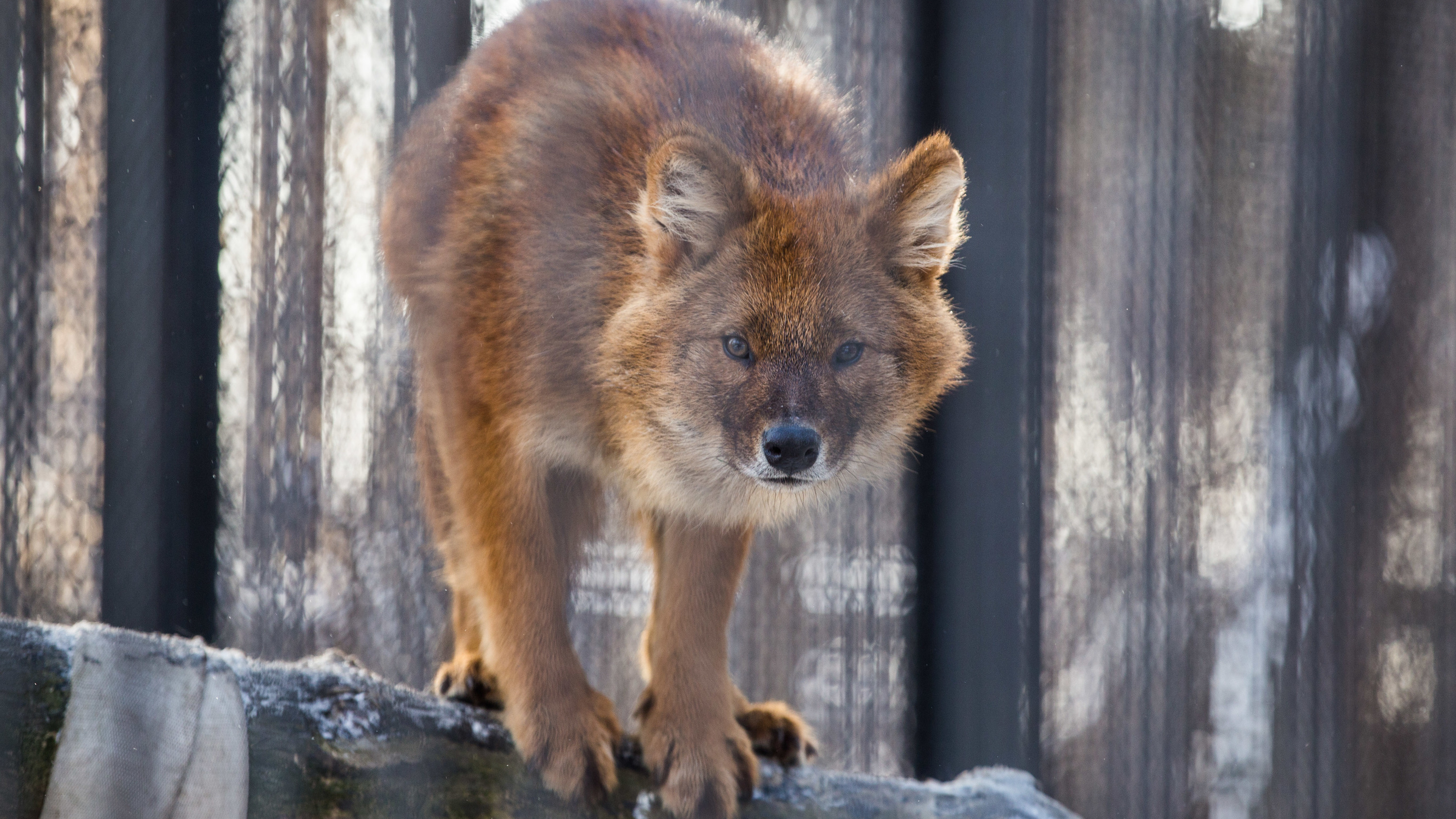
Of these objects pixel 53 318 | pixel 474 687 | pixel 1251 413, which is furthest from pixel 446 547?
pixel 1251 413

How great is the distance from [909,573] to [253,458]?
4.55 ft

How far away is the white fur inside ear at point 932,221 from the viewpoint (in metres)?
1.74

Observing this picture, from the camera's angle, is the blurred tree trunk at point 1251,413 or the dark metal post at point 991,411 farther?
the blurred tree trunk at point 1251,413

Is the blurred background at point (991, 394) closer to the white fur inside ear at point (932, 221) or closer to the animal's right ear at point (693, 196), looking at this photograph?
the white fur inside ear at point (932, 221)

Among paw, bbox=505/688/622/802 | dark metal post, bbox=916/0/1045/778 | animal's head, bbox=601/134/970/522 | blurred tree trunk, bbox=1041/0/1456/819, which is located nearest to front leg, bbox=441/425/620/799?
paw, bbox=505/688/622/802

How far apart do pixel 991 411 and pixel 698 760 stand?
0.89 meters

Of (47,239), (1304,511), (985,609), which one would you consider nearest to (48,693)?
(47,239)

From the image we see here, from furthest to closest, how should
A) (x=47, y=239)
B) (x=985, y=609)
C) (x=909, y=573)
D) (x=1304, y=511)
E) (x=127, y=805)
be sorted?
(x=1304, y=511), (x=909, y=573), (x=985, y=609), (x=47, y=239), (x=127, y=805)

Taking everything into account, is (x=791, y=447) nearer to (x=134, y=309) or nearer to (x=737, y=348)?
(x=737, y=348)

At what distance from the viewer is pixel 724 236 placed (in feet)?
5.82

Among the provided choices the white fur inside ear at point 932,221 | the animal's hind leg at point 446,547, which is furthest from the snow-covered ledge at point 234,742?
the white fur inside ear at point 932,221

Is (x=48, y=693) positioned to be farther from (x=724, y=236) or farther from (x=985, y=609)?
(x=985, y=609)

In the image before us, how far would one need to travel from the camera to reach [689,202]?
1719mm

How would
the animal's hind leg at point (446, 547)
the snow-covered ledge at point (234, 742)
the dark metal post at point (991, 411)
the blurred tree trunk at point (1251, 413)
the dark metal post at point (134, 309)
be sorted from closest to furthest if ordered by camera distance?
the snow-covered ledge at point (234, 742)
the dark metal post at point (134, 309)
the dark metal post at point (991, 411)
the animal's hind leg at point (446, 547)
the blurred tree trunk at point (1251, 413)
